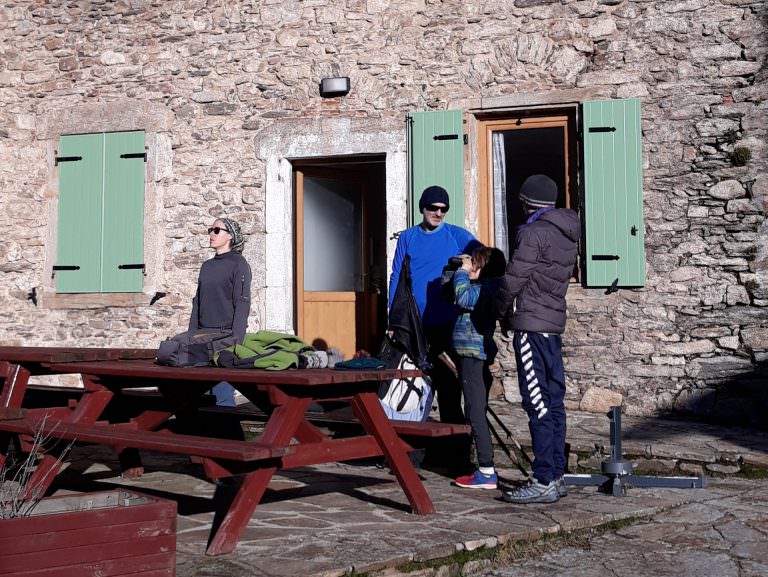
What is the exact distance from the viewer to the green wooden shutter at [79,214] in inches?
348

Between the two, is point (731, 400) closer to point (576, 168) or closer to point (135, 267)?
point (576, 168)

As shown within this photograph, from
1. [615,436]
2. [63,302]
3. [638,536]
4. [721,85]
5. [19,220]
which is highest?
[721,85]

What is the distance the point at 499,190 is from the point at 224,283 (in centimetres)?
313

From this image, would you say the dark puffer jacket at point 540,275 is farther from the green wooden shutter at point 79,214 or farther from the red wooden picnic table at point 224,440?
the green wooden shutter at point 79,214

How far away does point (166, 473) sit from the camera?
5723 millimetres

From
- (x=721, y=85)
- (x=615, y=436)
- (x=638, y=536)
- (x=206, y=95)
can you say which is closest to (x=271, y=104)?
(x=206, y=95)

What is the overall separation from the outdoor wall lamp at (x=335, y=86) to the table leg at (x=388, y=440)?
4.46m

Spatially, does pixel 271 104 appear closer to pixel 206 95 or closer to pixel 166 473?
pixel 206 95

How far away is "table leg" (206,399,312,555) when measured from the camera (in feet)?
12.2

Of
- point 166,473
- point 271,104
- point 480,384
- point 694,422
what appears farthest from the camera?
point 271,104

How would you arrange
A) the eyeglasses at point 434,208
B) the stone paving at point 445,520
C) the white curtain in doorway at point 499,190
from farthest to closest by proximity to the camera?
the white curtain in doorway at point 499,190
the eyeglasses at point 434,208
the stone paving at point 445,520

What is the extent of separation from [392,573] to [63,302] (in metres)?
6.14

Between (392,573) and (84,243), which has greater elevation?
(84,243)

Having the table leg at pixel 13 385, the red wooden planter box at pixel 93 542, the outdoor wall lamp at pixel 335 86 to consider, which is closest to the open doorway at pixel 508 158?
the outdoor wall lamp at pixel 335 86
